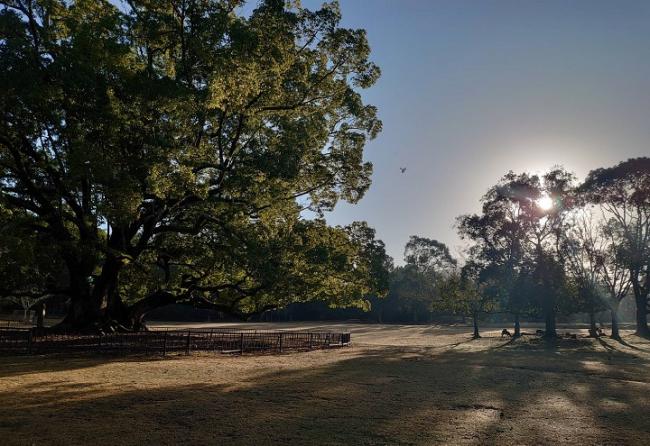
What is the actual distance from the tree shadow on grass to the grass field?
24mm

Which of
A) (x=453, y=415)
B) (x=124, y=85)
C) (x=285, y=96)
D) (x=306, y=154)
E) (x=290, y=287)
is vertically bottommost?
(x=453, y=415)

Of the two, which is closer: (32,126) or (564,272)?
(32,126)

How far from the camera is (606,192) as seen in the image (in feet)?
123

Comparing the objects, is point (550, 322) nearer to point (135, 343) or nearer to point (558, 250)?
point (558, 250)

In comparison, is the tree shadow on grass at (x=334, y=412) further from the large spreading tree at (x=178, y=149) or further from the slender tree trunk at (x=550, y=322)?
the slender tree trunk at (x=550, y=322)

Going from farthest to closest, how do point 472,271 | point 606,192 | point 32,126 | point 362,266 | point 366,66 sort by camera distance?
point 472,271 → point 606,192 → point 362,266 → point 366,66 → point 32,126

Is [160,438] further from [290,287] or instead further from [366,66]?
[366,66]

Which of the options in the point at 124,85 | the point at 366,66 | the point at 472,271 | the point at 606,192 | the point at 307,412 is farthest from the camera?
the point at 472,271

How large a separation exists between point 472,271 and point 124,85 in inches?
1298

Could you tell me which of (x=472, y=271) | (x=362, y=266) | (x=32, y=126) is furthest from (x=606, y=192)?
(x=32, y=126)

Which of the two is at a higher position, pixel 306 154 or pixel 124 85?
→ pixel 124 85

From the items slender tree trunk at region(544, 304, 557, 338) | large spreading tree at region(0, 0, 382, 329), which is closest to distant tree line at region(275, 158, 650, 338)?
slender tree trunk at region(544, 304, 557, 338)

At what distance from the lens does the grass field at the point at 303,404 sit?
7.27 meters

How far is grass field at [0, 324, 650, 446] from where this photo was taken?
727 cm
